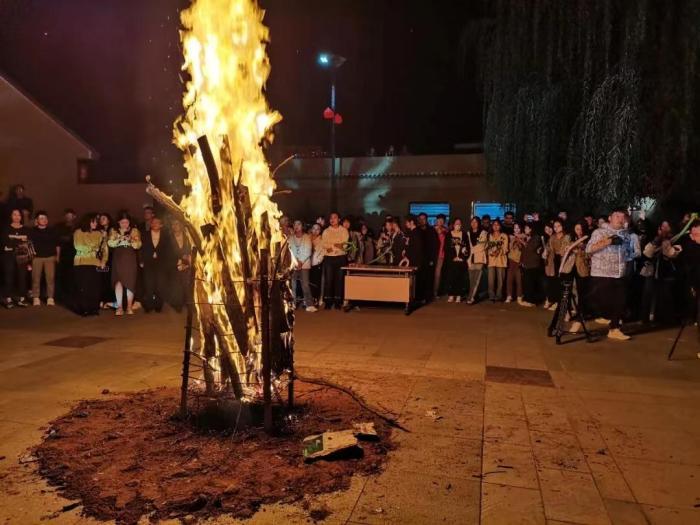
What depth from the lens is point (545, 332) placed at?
9297mm

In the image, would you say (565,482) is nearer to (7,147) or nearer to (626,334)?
(626,334)

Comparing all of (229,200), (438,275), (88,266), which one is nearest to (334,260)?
(438,275)

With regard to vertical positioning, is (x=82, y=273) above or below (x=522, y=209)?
below

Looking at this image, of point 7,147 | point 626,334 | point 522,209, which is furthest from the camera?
point 7,147

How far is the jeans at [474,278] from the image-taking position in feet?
41.0

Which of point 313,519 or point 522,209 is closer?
point 313,519

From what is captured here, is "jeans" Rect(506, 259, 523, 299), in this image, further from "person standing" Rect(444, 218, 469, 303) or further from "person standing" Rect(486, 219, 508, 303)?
"person standing" Rect(444, 218, 469, 303)

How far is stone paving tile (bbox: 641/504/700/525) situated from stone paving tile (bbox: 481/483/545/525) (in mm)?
665

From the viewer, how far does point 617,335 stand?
348 inches

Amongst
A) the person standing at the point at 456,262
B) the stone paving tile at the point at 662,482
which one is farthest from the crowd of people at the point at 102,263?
the stone paving tile at the point at 662,482

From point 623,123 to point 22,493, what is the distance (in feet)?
39.0

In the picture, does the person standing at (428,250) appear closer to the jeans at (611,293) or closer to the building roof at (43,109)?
the jeans at (611,293)

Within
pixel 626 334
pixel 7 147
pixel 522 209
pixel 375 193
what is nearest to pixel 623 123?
pixel 522 209

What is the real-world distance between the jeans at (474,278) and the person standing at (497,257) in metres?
0.25
